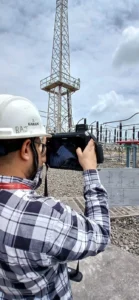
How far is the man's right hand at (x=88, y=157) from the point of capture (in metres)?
0.81

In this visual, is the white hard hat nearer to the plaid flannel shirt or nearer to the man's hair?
the man's hair

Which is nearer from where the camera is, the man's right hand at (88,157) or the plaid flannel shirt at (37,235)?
the plaid flannel shirt at (37,235)

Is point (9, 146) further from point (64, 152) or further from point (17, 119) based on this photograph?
point (64, 152)

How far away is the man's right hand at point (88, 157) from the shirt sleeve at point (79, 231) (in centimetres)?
12

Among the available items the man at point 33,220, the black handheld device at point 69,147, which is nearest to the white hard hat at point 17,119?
the man at point 33,220

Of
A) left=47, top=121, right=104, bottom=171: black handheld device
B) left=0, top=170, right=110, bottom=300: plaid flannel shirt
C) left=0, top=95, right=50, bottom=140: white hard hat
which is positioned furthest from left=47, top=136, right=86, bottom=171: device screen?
left=0, top=170, right=110, bottom=300: plaid flannel shirt

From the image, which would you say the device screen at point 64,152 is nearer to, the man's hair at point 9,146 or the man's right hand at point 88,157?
the man's right hand at point 88,157

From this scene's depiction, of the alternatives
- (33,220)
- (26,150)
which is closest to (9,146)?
(26,150)

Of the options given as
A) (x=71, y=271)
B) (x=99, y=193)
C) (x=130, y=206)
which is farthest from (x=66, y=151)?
(x=130, y=206)

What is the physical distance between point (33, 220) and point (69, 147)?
376 millimetres

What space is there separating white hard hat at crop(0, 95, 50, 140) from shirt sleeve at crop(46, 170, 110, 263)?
11.1 inches

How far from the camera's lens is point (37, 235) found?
600 mm

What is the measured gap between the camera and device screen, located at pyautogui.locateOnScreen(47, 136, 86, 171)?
0.88 meters

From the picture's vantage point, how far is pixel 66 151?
923mm
